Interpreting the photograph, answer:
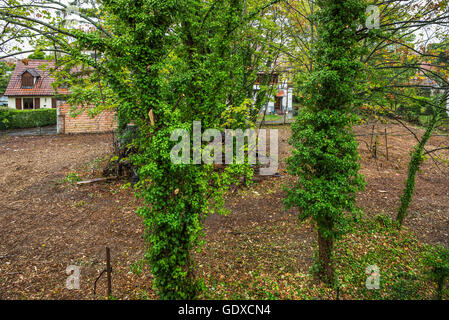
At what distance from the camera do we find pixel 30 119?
753 inches

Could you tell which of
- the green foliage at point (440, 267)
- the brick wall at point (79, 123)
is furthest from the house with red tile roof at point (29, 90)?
the green foliage at point (440, 267)

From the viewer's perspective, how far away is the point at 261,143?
572 inches

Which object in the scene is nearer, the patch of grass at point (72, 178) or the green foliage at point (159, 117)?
the green foliage at point (159, 117)

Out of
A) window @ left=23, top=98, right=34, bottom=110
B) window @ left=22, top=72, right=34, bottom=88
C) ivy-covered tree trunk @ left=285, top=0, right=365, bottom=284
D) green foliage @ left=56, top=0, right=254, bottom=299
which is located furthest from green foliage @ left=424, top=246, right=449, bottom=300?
window @ left=22, top=72, right=34, bottom=88

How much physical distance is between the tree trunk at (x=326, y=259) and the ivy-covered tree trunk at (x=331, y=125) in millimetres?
323

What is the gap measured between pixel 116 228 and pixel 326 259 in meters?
5.45

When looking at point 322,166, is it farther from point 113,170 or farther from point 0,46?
point 113,170

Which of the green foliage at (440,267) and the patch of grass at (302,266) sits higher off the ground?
the green foliage at (440,267)

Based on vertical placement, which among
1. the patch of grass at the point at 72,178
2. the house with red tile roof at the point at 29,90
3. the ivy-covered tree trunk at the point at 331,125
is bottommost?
the patch of grass at the point at 72,178

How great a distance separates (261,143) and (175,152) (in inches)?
439

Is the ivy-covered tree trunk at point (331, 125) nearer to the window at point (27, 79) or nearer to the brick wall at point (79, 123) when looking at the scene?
the brick wall at point (79, 123)

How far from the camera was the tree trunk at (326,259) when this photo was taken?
5098 mm
